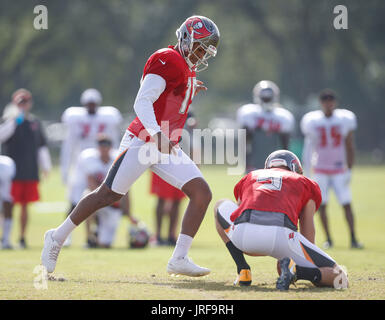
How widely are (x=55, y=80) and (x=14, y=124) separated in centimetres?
3509

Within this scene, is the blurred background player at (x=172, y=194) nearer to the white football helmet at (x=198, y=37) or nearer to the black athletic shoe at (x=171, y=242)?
the black athletic shoe at (x=171, y=242)

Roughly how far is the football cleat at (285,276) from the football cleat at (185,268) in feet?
2.50

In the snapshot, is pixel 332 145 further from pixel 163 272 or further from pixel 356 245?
pixel 163 272

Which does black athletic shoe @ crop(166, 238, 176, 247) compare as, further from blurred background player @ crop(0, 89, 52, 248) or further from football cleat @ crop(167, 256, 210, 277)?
football cleat @ crop(167, 256, 210, 277)

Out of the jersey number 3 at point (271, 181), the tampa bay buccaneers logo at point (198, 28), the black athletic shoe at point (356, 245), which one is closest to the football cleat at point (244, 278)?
the jersey number 3 at point (271, 181)

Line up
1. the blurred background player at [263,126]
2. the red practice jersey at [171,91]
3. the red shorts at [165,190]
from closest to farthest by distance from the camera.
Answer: the red practice jersey at [171,91]
the blurred background player at [263,126]
the red shorts at [165,190]

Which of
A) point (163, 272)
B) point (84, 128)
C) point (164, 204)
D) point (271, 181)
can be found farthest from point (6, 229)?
point (271, 181)

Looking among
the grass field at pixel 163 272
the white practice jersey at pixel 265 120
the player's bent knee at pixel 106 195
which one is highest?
the white practice jersey at pixel 265 120

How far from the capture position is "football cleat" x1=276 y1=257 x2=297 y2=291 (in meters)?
5.56

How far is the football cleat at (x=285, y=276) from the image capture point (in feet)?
18.2

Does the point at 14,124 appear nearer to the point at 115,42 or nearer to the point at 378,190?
the point at 378,190

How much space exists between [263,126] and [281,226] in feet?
17.2

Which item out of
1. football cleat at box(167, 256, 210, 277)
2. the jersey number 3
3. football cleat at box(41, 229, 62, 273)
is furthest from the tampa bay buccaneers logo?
football cleat at box(41, 229, 62, 273)

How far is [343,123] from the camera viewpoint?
11.2 metres
